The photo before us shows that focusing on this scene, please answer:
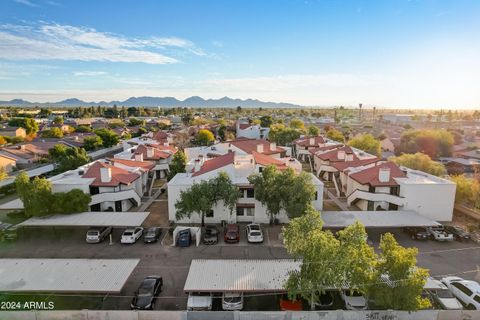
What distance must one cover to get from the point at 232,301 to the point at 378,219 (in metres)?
16.8

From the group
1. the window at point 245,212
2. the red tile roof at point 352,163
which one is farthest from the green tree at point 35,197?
the red tile roof at point 352,163

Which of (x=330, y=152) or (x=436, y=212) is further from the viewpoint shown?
(x=330, y=152)

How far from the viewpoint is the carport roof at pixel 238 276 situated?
1769 cm

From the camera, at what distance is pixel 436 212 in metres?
32.0

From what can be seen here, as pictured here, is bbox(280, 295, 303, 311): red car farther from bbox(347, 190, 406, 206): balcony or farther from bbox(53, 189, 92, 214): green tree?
bbox(53, 189, 92, 214): green tree

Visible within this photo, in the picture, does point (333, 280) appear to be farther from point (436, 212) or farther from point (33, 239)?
point (33, 239)

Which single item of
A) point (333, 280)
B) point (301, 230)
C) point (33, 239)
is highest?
point (301, 230)

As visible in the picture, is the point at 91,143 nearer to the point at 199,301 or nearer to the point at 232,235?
the point at 232,235

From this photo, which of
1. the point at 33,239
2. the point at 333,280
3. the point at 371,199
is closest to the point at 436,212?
the point at 371,199

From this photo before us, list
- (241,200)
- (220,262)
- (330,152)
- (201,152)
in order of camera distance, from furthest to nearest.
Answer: (201,152) → (330,152) → (241,200) → (220,262)

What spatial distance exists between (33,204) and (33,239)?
3.13m

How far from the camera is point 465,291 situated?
1947 centimetres

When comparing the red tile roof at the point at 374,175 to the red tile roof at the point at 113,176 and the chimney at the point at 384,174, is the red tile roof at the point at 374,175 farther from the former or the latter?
the red tile roof at the point at 113,176

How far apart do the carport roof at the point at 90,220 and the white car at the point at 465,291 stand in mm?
23158
